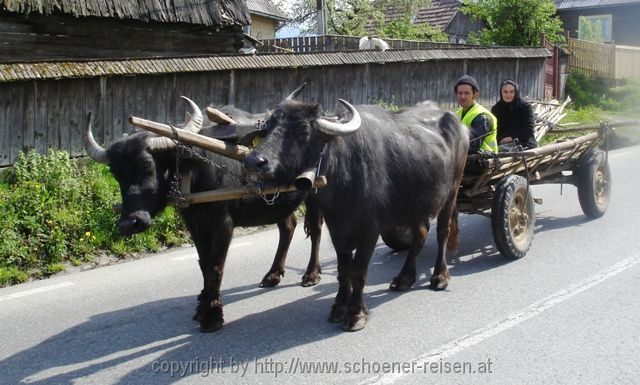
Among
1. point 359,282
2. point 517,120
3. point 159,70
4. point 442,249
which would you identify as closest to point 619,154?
point 517,120

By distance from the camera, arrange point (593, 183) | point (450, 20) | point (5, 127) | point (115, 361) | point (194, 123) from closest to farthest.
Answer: point (115, 361) → point (194, 123) → point (593, 183) → point (5, 127) → point (450, 20)

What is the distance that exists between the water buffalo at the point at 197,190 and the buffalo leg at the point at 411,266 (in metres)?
1.30

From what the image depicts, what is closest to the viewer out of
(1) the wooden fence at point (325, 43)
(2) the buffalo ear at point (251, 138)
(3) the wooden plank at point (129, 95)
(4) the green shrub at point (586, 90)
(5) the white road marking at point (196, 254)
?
(2) the buffalo ear at point (251, 138)

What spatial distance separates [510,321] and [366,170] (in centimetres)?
178

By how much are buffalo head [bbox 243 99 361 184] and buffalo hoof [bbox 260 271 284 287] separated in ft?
6.78

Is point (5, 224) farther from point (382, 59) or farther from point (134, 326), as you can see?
point (382, 59)

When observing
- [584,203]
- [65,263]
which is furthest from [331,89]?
[65,263]

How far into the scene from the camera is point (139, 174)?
17.7 feet

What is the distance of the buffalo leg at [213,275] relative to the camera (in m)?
5.80

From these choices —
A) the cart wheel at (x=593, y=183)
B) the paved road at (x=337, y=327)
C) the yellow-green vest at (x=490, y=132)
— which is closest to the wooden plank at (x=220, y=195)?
the paved road at (x=337, y=327)

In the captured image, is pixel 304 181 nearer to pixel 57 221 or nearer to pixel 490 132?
pixel 490 132

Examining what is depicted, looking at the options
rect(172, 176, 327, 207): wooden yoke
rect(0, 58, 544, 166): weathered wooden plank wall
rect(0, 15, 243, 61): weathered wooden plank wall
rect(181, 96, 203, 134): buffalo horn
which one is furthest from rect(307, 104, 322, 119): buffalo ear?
rect(0, 15, 243, 61): weathered wooden plank wall

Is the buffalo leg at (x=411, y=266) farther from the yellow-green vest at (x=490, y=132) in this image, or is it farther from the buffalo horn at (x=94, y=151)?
the buffalo horn at (x=94, y=151)

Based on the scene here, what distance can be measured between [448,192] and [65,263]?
461cm
